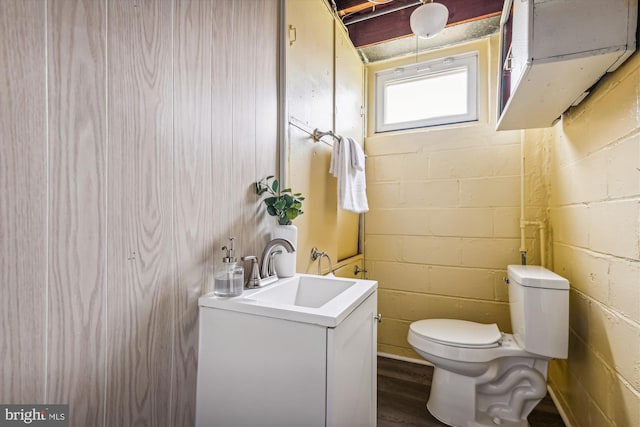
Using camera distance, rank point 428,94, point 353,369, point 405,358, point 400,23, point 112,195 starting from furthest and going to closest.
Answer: point 428,94 < point 405,358 < point 400,23 < point 353,369 < point 112,195

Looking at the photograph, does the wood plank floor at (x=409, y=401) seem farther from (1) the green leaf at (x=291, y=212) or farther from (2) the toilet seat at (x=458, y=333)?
(1) the green leaf at (x=291, y=212)

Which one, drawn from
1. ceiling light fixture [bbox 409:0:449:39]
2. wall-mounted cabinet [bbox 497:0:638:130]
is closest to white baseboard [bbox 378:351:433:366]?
wall-mounted cabinet [bbox 497:0:638:130]

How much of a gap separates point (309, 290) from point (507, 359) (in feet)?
3.58

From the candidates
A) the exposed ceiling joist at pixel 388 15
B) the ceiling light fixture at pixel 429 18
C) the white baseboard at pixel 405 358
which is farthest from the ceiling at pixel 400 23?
the white baseboard at pixel 405 358

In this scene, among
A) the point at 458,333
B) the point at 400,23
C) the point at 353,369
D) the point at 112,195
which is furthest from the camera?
the point at 400,23

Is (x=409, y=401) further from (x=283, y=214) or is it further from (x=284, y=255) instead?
(x=283, y=214)

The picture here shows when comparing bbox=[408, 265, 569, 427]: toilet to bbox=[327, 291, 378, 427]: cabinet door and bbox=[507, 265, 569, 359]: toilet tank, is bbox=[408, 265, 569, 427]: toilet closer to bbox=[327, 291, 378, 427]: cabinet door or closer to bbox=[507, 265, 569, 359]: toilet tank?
bbox=[507, 265, 569, 359]: toilet tank

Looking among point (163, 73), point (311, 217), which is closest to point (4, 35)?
point (163, 73)

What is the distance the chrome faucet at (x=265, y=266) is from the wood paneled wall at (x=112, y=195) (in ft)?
0.52

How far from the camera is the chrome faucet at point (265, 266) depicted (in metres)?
1.08

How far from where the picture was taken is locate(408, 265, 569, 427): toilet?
135cm

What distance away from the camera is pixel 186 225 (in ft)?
2.97

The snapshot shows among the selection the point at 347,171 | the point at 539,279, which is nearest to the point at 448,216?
the point at 539,279

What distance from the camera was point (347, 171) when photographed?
1.68m
